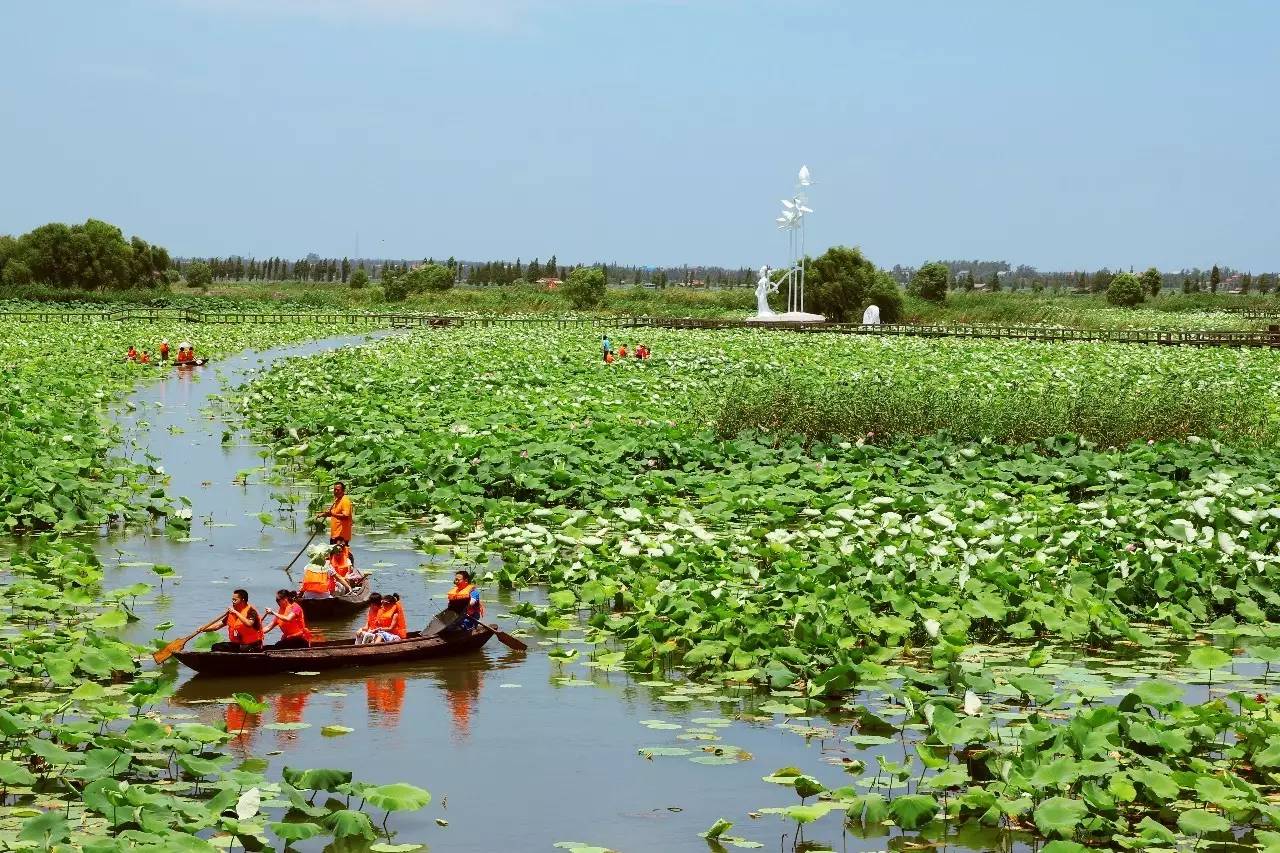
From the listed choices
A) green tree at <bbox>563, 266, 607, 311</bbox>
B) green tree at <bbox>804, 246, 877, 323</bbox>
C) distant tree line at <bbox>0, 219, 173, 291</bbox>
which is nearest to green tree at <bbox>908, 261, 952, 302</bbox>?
green tree at <bbox>804, 246, 877, 323</bbox>

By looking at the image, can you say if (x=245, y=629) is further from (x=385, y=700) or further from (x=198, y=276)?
(x=198, y=276)

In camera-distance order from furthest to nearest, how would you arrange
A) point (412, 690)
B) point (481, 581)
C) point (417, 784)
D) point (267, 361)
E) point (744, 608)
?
1. point (267, 361)
2. point (481, 581)
3. point (744, 608)
4. point (412, 690)
5. point (417, 784)

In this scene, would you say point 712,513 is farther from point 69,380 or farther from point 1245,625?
A: point 69,380

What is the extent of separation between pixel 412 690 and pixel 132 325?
48.2 m

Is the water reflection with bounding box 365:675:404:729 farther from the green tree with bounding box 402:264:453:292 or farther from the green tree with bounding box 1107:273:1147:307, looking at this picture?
the green tree with bounding box 402:264:453:292

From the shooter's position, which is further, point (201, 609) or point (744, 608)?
point (201, 609)

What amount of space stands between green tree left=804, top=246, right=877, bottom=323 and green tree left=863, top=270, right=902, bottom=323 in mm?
252

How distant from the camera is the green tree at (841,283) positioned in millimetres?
58969

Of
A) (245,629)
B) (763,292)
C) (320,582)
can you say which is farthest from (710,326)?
(245,629)

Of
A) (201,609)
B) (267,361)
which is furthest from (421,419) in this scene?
(267,361)

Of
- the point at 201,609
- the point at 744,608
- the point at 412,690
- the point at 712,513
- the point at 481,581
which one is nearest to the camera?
the point at 412,690

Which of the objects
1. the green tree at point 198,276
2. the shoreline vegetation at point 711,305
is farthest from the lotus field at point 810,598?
the green tree at point 198,276

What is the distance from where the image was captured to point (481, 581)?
12047 mm

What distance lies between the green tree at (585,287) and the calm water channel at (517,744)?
6440cm
